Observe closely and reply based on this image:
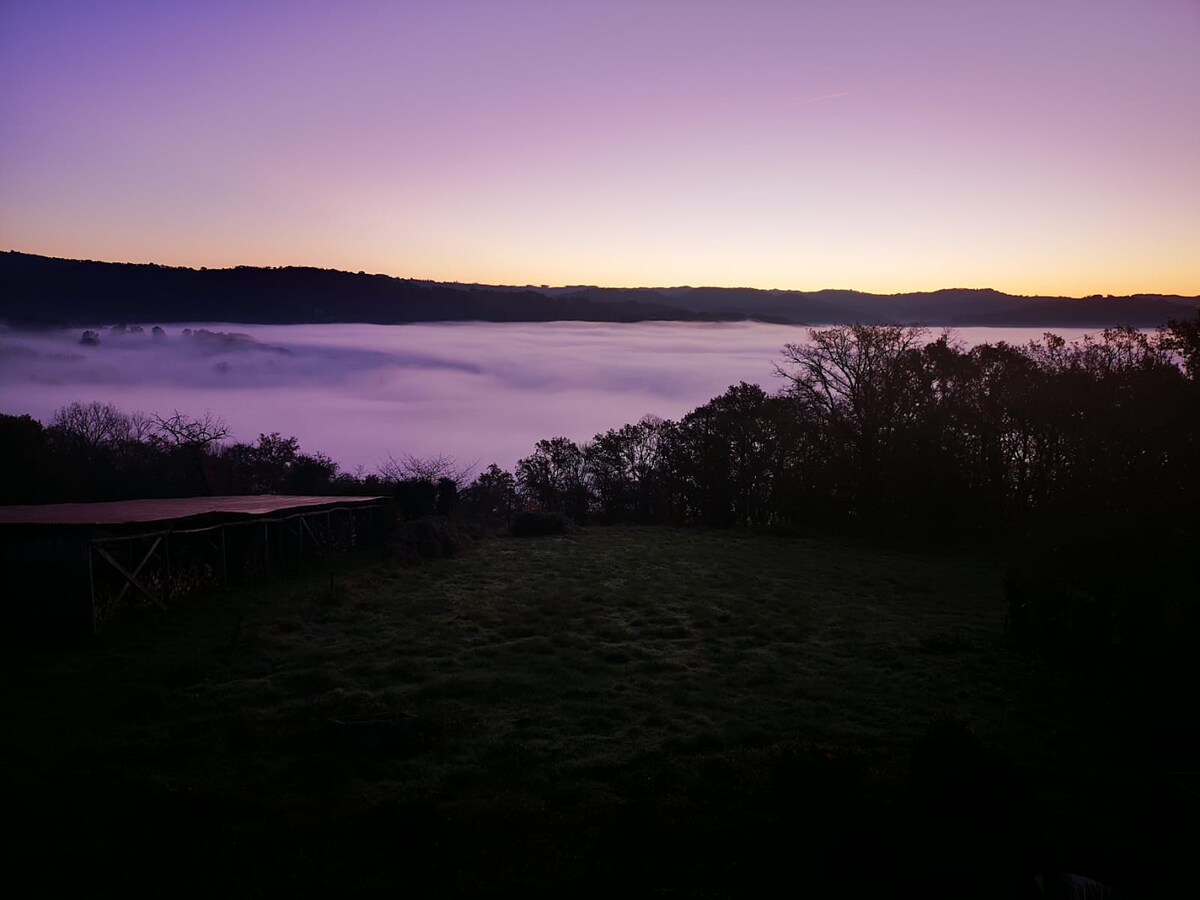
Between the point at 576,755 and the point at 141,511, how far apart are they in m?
20.2

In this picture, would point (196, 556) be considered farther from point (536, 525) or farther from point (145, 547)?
point (536, 525)

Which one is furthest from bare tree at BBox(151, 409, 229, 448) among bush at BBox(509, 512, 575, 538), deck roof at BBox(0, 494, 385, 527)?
bush at BBox(509, 512, 575, 538)

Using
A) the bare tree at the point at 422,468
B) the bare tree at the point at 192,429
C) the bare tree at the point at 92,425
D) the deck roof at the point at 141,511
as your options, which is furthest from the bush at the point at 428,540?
the bare tree at the point at 92,425

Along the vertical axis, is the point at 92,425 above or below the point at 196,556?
above

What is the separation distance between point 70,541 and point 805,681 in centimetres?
1739

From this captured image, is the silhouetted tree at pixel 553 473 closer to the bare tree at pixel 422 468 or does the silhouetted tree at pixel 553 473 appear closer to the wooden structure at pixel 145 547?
the bare tree at pixel 422 468

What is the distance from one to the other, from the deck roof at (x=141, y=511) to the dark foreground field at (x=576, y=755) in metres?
3.03

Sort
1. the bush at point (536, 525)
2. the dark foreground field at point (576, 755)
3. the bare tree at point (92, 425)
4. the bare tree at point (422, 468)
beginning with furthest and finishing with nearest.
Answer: the bare tree at point (92, 425)
the bare tree at point (422, 468)
the bush at point (536, 525)
the dark foreground field at point (576, 755)

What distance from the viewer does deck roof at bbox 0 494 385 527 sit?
19.8 metres

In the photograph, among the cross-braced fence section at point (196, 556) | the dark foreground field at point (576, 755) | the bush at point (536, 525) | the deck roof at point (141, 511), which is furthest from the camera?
the bush at point (536, 525)

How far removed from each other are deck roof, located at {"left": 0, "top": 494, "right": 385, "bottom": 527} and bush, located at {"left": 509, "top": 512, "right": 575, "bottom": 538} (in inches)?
354

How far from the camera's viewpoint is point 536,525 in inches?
1451

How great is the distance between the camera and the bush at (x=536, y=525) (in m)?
36.6

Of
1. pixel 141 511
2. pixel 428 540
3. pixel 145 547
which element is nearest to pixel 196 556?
pixel 145 547
